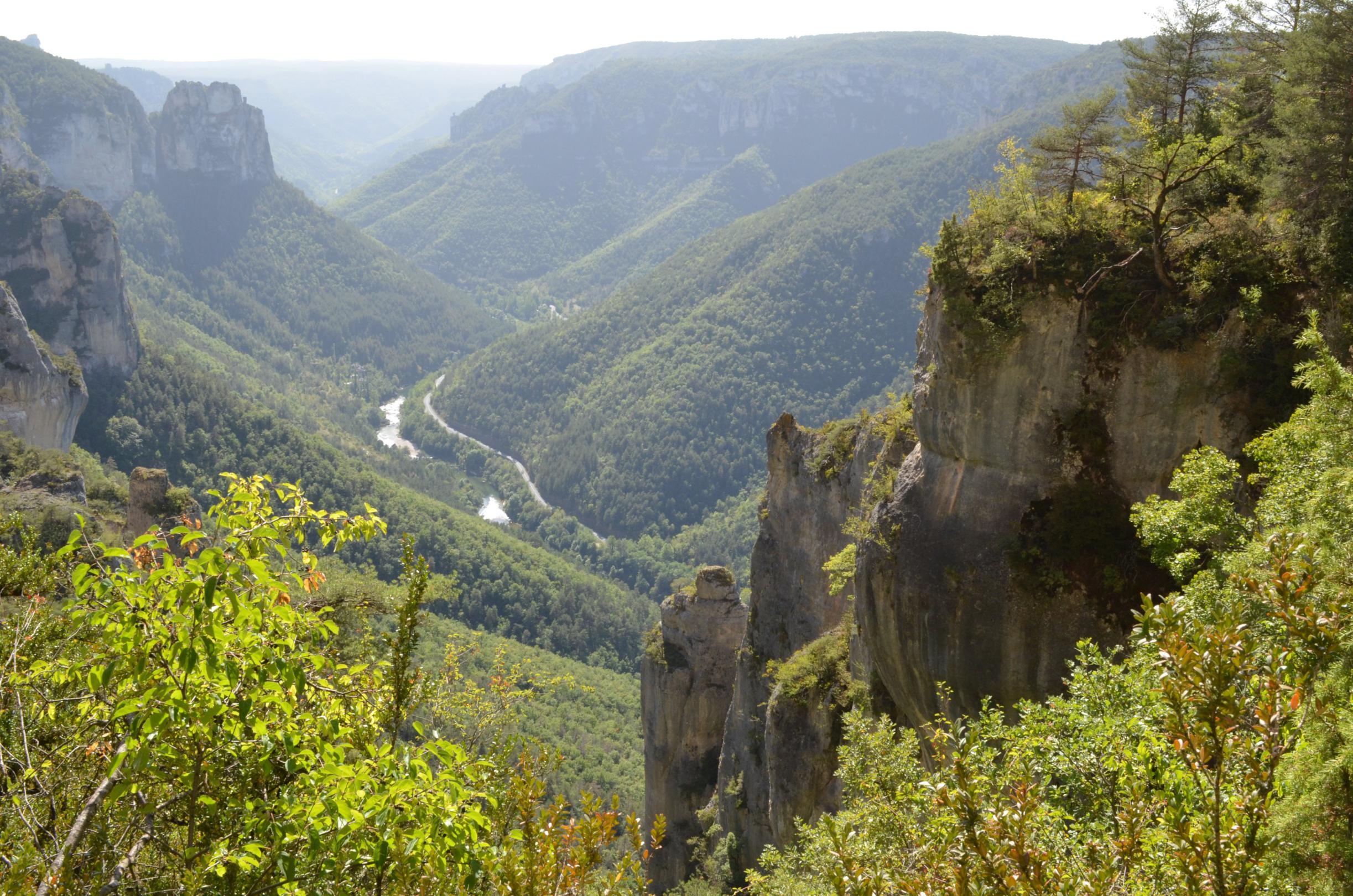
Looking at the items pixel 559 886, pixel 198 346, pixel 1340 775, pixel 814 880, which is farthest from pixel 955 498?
pixel 198 346

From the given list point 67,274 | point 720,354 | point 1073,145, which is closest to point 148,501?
point 1073,145

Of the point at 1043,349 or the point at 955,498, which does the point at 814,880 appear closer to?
the point at 955,498

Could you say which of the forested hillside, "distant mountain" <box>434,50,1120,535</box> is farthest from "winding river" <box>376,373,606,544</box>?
the forested hillside

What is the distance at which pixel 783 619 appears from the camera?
79.8ft

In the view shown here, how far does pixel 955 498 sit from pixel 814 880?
6.31 metres

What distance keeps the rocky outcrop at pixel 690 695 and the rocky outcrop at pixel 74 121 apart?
5849 inches

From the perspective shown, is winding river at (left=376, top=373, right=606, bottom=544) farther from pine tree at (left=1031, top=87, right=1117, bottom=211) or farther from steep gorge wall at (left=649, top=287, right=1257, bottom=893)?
pine tree at (left=1031, top=87, right=1117, bottom=211)

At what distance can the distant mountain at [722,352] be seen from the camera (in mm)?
131625

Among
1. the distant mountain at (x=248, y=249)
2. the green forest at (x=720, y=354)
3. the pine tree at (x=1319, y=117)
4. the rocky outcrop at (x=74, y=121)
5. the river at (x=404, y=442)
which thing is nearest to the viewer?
the pine tree at (x=1319, y=117)

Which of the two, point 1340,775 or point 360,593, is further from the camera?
point 360,593

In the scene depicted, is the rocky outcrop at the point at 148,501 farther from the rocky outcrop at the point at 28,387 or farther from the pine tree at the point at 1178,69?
the pine tree at the point at 1178,69

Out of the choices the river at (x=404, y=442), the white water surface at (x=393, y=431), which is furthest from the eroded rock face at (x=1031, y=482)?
the white water surface at (x=393, y=431)

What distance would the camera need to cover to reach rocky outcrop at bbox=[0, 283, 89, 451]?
5216 cm

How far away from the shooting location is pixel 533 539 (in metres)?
111
